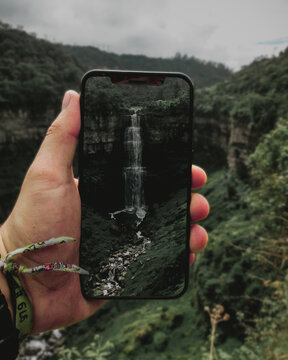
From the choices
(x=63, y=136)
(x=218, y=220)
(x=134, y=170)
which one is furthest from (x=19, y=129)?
(x=134, y=170)

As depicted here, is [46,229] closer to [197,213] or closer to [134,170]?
[134,170]

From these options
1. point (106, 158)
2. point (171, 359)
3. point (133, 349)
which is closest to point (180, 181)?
point (106, 158)

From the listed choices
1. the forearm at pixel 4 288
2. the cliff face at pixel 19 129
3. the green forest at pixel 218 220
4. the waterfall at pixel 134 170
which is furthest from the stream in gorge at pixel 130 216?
the cliff face at pixel 19 129

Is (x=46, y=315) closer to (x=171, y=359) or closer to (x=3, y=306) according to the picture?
(x=3, y=306)

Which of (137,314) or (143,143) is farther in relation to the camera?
(137,314)

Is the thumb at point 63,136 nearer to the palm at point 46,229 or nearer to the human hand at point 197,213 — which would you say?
the palm at point 46,229

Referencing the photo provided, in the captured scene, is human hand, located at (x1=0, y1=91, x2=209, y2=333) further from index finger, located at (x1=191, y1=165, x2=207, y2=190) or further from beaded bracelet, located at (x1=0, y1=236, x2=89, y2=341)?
index finger, located at (x1=191, y1=165, x2=207, y2=190)
